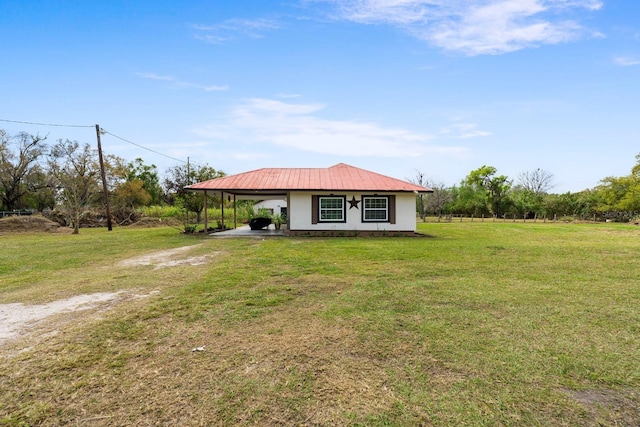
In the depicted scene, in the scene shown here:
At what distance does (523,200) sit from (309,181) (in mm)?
31592

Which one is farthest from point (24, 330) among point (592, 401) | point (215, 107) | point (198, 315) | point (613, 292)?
point (215, 107)

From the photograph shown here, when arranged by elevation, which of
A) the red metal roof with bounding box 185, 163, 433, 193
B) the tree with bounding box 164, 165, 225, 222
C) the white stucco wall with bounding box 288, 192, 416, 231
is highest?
the tree with bounding box 164, 165, 225, 222

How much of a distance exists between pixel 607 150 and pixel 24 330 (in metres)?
34.4

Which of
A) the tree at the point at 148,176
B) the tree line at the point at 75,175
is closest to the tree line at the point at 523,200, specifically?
the tree line at the point at 75,175

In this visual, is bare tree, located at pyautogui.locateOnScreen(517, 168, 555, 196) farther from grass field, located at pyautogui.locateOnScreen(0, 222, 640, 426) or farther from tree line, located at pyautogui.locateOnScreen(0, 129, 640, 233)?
grass field, located at pyautogui.locateOnScreen(0, 222, 640, 426)

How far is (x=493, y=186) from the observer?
131 ft

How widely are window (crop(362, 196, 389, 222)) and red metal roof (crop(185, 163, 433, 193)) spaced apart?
622 mm

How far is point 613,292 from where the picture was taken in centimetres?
528

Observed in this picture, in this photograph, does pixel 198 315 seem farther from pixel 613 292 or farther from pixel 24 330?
pixel 613 292

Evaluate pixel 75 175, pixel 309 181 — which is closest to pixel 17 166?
pixel 75 175

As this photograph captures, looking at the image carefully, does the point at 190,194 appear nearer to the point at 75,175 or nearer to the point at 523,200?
the point at 75,175

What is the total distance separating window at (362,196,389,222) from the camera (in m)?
15.4

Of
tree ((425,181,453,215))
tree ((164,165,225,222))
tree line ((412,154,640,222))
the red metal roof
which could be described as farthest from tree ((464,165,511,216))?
tree ((164,165,225,222))

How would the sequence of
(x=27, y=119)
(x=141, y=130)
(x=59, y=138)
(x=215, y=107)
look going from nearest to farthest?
1. (x=215, y=107)
2. (x=27, y=119)
3. (x=141, y=130)
4. (x=59, y=138)
